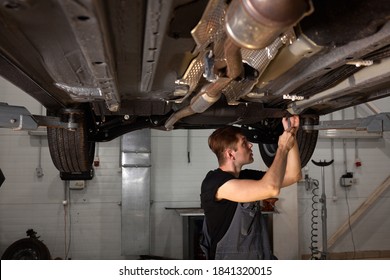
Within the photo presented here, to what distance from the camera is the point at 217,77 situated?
3.94ft

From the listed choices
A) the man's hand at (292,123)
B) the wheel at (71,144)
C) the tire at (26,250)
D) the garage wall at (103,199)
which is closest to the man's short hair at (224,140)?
the man's hand at (292,123)

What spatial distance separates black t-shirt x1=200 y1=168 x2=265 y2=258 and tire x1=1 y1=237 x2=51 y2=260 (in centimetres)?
324

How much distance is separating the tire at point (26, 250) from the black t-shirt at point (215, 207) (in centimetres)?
324

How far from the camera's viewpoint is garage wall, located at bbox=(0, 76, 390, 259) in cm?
499

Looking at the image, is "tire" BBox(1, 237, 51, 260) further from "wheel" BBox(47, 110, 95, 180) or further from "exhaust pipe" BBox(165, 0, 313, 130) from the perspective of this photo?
"exhaust pipe" BBox(165, 0, 313, 130)

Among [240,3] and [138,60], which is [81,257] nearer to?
[138,60]

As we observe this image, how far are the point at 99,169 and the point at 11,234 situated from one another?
1544 mm

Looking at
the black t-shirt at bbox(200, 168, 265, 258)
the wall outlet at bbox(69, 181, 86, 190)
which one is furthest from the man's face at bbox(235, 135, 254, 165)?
the wall outlet at bbox(69, 181, 86, 190)

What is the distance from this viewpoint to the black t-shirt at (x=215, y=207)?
179 centimetres

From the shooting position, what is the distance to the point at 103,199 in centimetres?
510

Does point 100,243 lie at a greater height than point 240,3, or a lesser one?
lesser

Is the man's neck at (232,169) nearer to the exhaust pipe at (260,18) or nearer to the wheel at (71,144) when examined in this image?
the wheel at (71,144)
